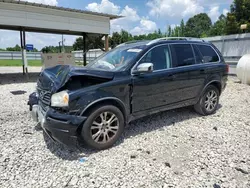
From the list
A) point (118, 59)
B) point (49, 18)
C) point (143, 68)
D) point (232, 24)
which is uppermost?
point (232, 24)

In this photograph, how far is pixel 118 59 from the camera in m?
4.10

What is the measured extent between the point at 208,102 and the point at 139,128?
6.85 feet

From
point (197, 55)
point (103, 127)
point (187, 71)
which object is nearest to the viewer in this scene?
point (103, 127)

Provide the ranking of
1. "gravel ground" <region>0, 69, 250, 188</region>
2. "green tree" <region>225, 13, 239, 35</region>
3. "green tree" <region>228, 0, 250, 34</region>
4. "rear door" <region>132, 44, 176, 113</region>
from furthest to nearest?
1. "green tree" <region>225, 13, 239, 35</region>
2. "green tree" <region>228, 0, 250, 34</region>
3. "rear door" <region>132, 44, 176, 113</region>
4. "gravel ground" <region>0, 69, 250, 188</region>

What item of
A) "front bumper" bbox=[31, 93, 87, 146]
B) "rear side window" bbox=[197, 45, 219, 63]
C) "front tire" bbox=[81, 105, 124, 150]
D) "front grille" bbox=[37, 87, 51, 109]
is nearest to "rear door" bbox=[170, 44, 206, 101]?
"rear side window" bbox=[197, 45, 219, 63]

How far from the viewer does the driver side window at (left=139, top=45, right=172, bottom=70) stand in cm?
397

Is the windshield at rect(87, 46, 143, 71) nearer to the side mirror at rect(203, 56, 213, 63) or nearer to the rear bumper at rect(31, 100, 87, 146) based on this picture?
the rear bumper at rect(31, 100, 87, 146)

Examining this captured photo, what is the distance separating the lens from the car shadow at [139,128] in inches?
129

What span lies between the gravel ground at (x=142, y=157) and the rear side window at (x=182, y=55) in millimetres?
1380

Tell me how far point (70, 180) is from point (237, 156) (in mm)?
2620

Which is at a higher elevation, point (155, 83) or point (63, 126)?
point (155, 83)

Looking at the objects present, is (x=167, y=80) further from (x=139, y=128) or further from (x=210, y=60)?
(x=210, y=60)

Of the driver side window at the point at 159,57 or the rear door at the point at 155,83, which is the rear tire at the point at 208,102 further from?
the driver side window at the point at 159,57

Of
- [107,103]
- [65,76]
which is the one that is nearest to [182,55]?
[107,103]
